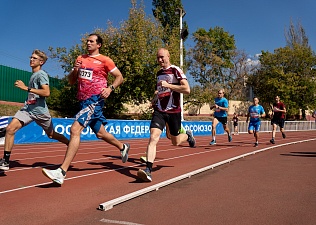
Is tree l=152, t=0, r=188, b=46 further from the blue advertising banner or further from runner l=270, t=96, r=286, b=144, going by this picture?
runner l=270, t=96, r=286, b=144

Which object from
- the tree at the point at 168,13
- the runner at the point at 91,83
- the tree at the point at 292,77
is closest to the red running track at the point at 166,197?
the runner at the point at 91,83

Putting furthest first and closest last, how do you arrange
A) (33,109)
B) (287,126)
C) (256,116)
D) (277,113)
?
(287,126)
(277,113)
(256,116)
(33,109)

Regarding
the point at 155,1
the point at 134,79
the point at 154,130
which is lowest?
the point at 154,130

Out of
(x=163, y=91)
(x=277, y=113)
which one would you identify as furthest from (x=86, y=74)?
(x=277, y=113)

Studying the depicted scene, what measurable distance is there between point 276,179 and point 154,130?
2039 millimetres

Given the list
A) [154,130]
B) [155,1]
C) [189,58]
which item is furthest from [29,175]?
[189,58]

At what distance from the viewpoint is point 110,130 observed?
16.6m

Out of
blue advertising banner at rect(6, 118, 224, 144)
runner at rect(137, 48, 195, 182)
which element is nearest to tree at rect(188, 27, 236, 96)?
blue advertising banner at rect(6, 118, 224, 144)

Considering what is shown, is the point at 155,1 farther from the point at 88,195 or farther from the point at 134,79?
the point at 88,195

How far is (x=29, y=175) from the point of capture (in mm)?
5273

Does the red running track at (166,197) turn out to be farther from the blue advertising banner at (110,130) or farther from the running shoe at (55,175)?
the blue advertising banner at (110,130)

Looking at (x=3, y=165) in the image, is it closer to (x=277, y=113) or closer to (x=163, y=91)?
(x=163, y=91)


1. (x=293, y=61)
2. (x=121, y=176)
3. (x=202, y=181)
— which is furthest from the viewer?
(x=293, y=61)

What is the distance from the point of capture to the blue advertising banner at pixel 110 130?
44.2 feet
